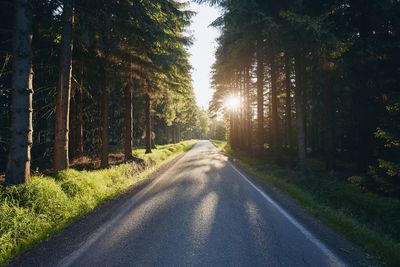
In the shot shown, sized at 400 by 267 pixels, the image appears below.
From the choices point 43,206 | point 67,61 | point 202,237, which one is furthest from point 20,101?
point 202,237

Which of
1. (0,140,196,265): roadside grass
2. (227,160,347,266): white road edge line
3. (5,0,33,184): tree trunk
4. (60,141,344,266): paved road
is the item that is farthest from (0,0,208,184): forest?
(227,160,347,266): white road edge line

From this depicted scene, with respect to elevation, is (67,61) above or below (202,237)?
above

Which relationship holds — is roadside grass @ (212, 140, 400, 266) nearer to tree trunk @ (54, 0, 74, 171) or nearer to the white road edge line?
the white road edge line

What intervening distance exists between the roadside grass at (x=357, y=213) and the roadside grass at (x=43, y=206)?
5.96m

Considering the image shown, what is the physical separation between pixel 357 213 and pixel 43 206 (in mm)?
8174

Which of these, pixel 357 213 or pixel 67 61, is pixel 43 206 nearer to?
pixel 67 61

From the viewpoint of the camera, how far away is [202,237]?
5.40m

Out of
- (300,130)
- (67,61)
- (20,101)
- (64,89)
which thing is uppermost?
(67,61)

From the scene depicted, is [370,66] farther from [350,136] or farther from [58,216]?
[350,136]

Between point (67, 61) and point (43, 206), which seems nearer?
point (43, 206)

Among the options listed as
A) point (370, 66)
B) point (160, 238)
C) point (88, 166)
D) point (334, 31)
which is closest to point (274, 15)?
point (334, 31)

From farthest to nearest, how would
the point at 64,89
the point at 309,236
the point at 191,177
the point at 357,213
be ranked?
the point at 191,177 < the point at 64,89 < the point at 357,213 < the point at 309,236

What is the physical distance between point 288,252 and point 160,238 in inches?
89.7

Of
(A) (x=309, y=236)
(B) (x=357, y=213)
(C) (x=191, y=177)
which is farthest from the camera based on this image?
(C) (x=191, y=177)
